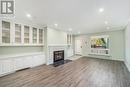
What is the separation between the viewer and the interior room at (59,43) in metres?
2.87

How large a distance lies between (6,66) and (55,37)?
375cm

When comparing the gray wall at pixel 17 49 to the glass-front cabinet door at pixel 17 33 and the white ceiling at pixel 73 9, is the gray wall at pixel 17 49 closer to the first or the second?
the glass-front cabinet door at pixel 17 33

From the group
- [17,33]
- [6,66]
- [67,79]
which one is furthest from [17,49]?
[67,79]

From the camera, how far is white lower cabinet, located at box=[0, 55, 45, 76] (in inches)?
144

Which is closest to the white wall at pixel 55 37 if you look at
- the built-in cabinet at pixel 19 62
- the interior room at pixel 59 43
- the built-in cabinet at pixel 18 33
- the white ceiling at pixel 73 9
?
the interior room at pixel 59 43

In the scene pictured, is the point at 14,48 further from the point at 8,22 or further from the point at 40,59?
the point at 40,59

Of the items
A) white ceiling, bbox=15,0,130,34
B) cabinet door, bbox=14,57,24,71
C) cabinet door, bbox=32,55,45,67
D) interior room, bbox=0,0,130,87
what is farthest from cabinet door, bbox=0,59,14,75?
white ceiling, bbox=15,0,130,34

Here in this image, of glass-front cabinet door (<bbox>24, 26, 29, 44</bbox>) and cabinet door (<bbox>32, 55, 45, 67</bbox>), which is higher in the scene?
glass-front cabinet door (<bbox>24, 26, 29, 44</bbox>)

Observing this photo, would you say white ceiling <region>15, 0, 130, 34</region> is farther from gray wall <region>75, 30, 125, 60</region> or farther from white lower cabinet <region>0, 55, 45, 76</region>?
gray wall <region>75, 30, 125, 60</region>

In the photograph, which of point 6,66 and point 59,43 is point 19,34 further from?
point 59,43

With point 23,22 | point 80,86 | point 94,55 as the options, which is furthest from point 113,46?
point 23,22

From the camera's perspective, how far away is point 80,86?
2750 mm

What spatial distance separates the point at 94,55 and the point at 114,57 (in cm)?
185

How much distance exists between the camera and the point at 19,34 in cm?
446
